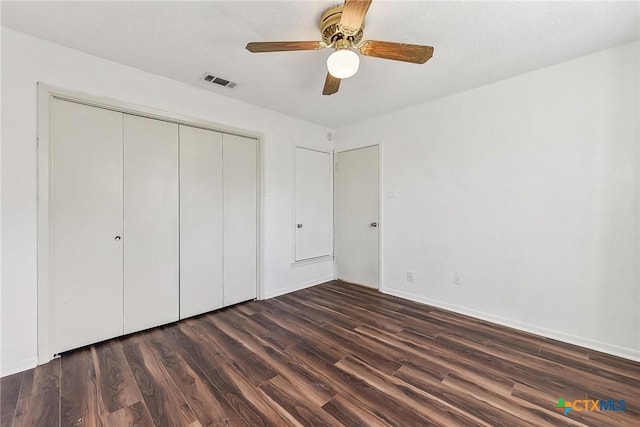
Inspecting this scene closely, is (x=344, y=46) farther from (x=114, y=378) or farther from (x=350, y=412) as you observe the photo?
(x=114, y=378)

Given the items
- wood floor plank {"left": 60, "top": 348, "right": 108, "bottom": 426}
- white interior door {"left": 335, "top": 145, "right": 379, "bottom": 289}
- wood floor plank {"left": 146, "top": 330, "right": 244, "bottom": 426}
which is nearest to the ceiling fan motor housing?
white interior door {"left": 335, "top": 145, "right": 379, "bottom": 289}

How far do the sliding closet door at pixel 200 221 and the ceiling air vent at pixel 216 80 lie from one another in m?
0.53

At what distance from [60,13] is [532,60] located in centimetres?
359

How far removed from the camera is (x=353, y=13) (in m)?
1.46

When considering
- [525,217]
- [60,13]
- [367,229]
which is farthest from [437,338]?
[60,13]

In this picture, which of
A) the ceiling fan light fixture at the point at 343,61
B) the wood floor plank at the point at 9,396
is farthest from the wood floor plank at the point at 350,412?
the ceiling fan light fixture at the point at 343,61

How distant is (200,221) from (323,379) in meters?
2.04

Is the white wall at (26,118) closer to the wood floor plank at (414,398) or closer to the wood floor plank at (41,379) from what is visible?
the wood floor plank at (41,379)

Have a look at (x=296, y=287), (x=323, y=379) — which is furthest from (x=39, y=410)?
(x=296, y=287)

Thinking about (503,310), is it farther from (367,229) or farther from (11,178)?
(11,178)

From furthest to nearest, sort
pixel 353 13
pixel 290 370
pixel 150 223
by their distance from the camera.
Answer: pixel 150 223, pixel 290 370, pixel 353 13

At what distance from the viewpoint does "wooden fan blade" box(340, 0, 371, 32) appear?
1388 mm

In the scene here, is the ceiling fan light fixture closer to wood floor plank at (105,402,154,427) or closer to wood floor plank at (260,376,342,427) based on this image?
wood floor plank at (260,376,342,427)

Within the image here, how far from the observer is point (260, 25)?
1854 millimetres
